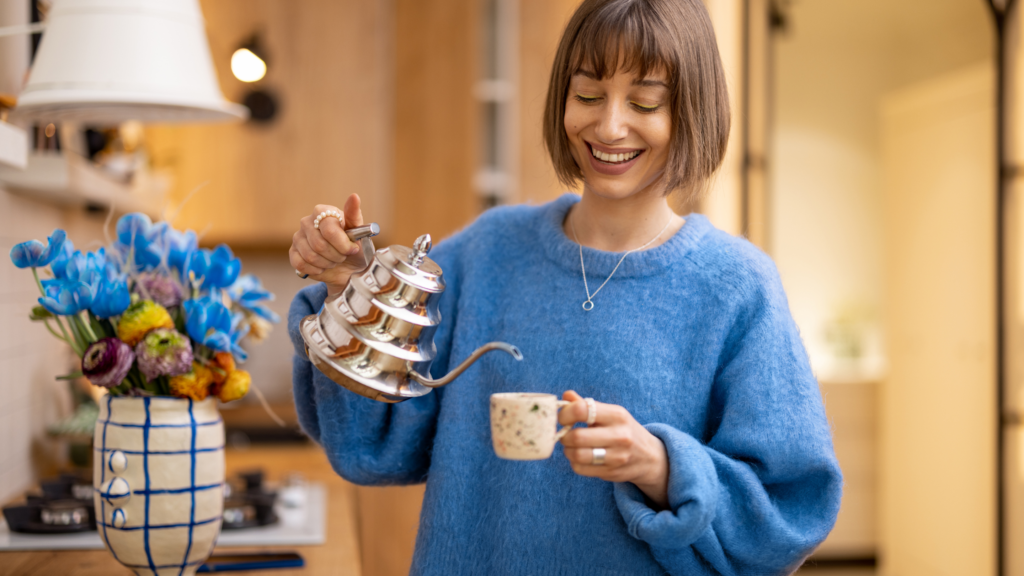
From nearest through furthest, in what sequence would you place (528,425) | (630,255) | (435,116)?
(528,425), (630,255), (435,116)

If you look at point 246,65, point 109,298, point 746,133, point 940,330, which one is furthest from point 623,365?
point 940,330

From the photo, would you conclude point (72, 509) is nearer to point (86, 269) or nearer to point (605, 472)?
point (86, 269)

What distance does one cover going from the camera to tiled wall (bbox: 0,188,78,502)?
63.0 inches

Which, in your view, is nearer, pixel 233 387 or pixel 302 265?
pixel 302 265

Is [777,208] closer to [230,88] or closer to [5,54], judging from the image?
[230,88]

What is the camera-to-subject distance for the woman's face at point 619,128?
88 cm

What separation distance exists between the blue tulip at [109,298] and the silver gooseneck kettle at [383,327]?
0.36 meters

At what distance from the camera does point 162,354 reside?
105 centimetres

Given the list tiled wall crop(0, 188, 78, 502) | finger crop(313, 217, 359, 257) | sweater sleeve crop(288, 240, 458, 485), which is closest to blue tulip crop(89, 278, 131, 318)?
sweater sleeve crop(288, 240, 458, 485)

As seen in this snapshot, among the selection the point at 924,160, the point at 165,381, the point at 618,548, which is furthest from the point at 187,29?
the point at 924,160

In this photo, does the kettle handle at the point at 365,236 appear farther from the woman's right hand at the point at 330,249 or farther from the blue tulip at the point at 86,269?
the blue tulip at the point at 86,269

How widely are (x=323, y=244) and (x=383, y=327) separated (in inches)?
5.4

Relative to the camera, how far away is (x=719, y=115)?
936 mm

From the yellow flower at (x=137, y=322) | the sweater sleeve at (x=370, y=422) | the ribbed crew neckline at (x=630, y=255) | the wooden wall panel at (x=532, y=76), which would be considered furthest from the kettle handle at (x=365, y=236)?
the wooden wall panel at (x=532, y=76)
